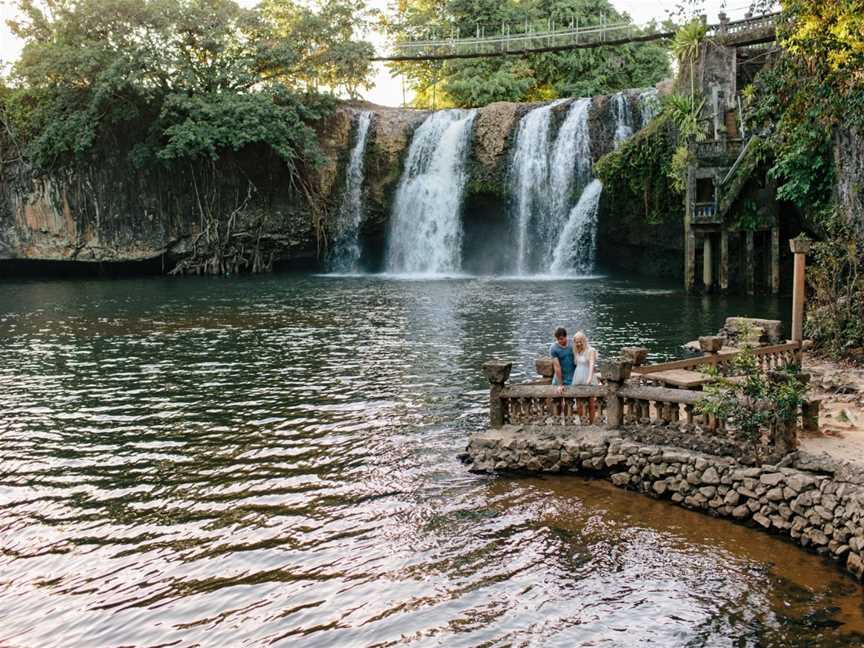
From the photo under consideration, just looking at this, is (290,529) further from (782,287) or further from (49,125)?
(49,125)

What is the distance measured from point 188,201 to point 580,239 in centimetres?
1993

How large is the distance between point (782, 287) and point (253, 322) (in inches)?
725

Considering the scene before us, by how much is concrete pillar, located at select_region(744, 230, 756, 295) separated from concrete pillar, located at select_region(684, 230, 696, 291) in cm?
180

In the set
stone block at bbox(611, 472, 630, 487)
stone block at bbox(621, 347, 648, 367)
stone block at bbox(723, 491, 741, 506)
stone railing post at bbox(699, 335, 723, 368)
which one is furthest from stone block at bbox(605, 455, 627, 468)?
stone railing post at bbox(699, 335, 723, 368)

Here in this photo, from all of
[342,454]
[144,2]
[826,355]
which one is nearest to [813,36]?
[826,355]

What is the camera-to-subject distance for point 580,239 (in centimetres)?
3916

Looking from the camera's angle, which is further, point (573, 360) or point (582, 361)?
point (573, 360)

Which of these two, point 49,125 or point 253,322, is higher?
point 49,125

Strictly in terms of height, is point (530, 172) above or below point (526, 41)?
below

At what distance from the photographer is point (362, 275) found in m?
43.3

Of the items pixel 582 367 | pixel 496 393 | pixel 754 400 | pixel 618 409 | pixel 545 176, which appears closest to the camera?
pixel 754 400

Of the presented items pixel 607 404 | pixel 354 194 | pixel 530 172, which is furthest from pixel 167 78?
pixel 607 404

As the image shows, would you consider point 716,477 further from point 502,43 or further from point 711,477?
point 502,43

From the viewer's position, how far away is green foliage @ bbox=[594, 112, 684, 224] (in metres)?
34.4
